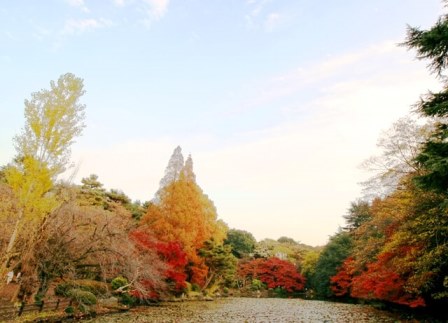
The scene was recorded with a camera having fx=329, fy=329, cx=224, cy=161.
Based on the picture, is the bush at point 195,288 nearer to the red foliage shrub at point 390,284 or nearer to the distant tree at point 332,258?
the distant tree at point 332,258

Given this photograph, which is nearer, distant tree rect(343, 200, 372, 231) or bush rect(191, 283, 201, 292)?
bush rect(191, 283, 201, 292)

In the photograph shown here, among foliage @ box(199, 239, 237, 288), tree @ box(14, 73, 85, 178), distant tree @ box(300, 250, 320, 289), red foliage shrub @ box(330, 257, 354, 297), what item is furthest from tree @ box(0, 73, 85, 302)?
distant tree @ box(300, 250, 320, 289)

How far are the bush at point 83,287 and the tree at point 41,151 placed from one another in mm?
4628

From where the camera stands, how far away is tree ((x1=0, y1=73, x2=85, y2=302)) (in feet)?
38.3

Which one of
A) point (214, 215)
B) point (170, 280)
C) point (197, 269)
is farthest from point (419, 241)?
point (214, 215)

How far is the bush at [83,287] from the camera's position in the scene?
683 inches

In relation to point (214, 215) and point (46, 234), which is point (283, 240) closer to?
point (214, 215)

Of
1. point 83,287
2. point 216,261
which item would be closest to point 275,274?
point 216,261

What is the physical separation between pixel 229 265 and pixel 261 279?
1586 cm

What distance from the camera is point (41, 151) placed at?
492 inches

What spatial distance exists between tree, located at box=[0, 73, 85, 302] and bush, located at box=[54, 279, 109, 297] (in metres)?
4.63

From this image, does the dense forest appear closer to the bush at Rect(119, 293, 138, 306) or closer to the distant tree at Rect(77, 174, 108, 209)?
the bush at Rect(119, 293, 138, 306)

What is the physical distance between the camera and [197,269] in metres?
30.8

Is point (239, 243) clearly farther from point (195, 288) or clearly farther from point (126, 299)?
point (126, 299)
